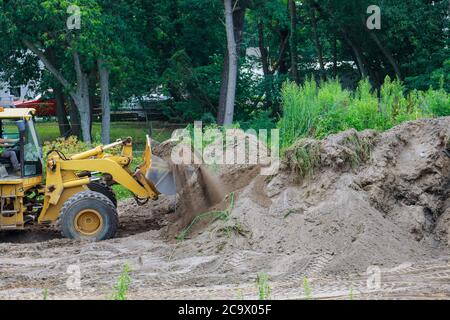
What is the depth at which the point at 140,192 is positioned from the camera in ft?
52.5

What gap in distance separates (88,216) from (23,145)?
5.09 ft

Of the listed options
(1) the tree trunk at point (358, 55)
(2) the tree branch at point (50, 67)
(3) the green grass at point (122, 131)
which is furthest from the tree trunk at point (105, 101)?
(1) the tree trunk at point (358, 55)

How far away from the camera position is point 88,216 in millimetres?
15453

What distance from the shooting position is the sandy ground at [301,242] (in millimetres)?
11828

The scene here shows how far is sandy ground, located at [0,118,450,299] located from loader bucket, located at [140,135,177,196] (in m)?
0.35

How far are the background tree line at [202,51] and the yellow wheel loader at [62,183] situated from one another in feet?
34.2

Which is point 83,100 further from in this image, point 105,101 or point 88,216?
point 88,216

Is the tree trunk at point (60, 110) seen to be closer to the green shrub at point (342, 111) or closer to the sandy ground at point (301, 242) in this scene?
the green shrub at point (342, 111)

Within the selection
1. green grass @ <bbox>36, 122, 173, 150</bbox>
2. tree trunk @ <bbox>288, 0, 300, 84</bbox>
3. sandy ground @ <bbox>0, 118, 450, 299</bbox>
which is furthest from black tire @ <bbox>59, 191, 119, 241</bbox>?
tree trunk @ <bbox>288, 0, 300, 84</bbox>

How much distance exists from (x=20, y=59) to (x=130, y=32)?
505 cm

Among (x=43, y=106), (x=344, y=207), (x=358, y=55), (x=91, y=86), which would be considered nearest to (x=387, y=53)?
(x=358, y=55)

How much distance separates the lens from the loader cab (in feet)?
50.5

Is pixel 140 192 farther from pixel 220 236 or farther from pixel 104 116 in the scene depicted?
pixel 104 116
